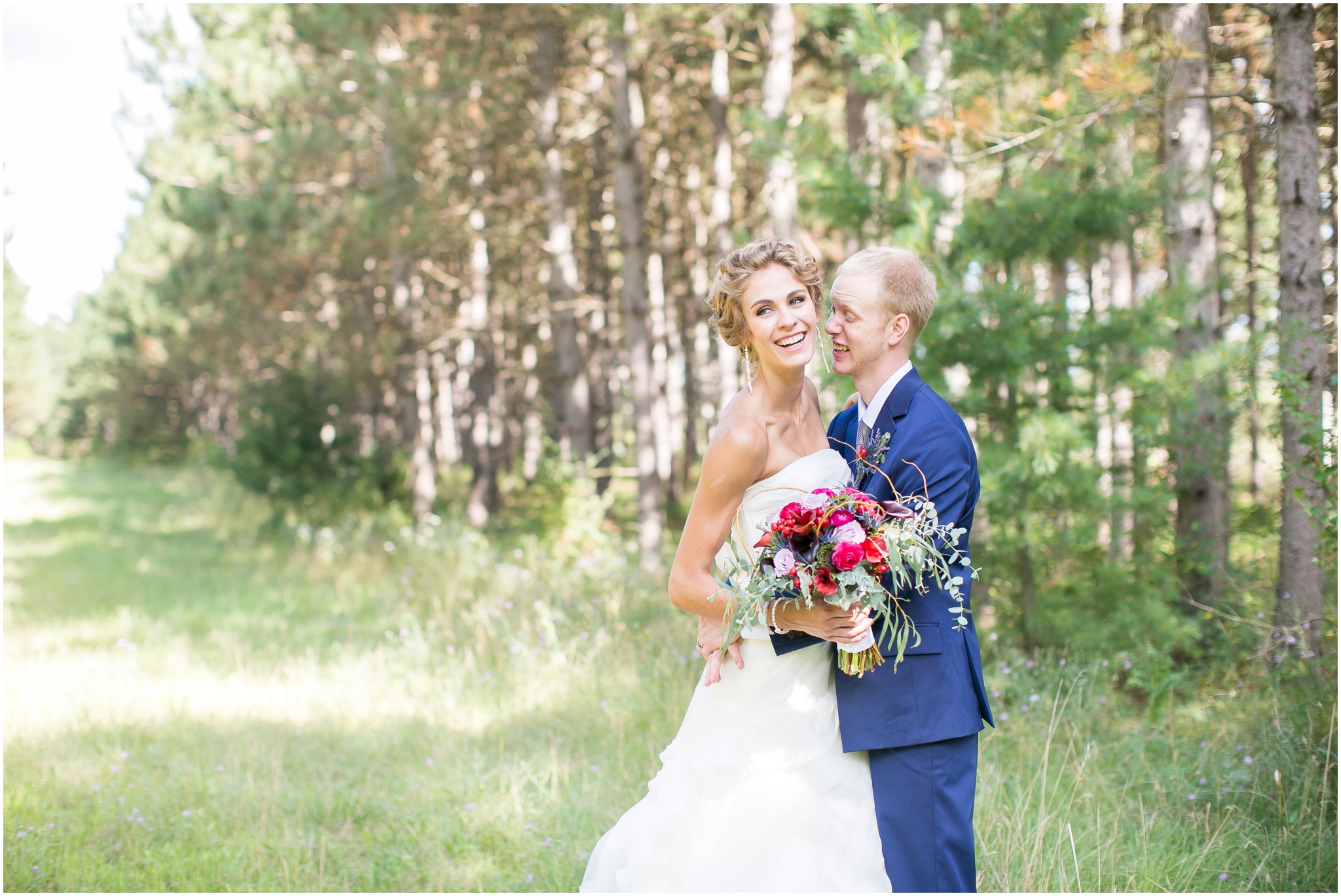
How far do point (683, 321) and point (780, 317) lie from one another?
62.6 ft

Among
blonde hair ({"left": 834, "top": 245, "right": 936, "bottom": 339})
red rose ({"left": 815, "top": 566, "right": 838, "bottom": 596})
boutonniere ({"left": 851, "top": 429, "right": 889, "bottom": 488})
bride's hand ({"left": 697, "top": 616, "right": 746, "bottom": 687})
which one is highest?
blonde hair ({"left": 834, "top": 245, "right": 936, "bottom": 339})

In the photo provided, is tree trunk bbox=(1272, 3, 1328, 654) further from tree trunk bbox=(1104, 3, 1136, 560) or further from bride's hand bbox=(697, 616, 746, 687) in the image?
bride's hand bbox=(697, 616, 746, 687)

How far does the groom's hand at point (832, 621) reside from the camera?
2.36 metres

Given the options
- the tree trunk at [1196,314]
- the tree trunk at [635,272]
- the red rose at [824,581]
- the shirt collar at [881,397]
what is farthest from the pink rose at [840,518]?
the tree trunk at [635,272]

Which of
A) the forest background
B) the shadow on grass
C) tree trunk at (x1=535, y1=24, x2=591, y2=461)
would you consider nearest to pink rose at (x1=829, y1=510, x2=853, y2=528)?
the forest background

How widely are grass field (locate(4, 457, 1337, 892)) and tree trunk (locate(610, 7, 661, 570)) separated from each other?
8.79 feet

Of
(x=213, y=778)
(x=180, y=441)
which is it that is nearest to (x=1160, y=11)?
(x=213, y=778)

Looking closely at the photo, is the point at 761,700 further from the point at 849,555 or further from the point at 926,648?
the point at 849,555

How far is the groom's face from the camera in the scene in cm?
267

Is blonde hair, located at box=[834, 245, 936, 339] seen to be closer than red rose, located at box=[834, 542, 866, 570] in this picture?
No

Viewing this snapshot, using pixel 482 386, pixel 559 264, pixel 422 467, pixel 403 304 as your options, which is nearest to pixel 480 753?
pixel 559 264

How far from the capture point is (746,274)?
2734 mm

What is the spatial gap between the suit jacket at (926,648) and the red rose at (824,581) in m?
0.26

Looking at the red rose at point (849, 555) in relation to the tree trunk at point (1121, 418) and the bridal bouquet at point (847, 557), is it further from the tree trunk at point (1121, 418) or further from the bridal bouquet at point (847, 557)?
the tree trunk at point (1121, 418)
